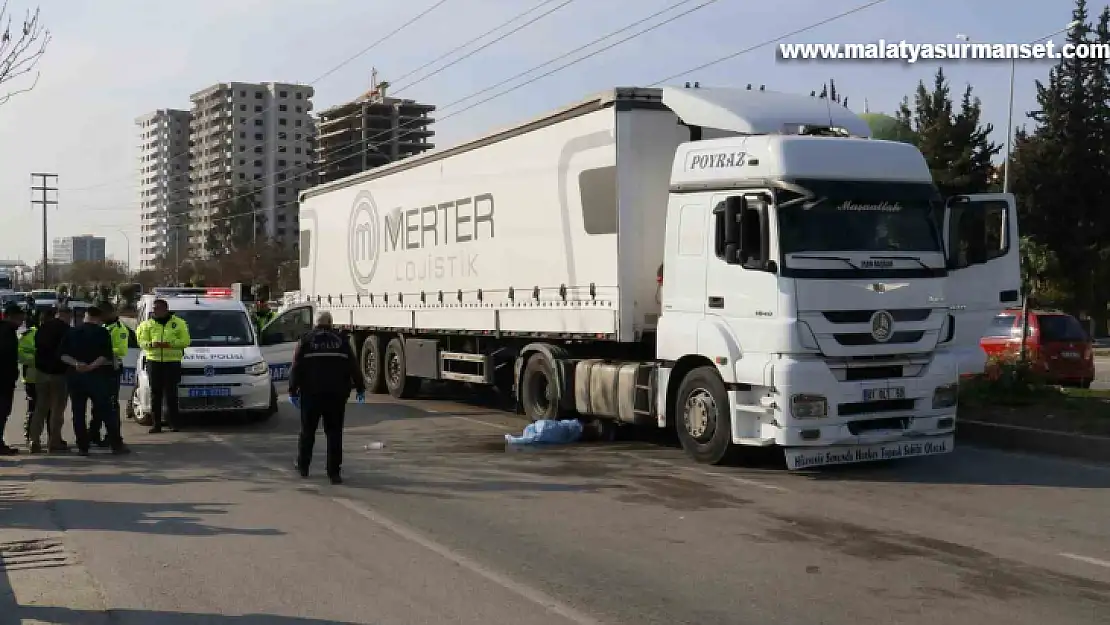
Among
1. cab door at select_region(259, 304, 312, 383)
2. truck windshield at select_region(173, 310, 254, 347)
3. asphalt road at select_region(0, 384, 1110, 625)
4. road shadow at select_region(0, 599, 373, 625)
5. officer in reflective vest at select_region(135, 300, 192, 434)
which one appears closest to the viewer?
road shadow at select_region(0, 599, 373, 625)

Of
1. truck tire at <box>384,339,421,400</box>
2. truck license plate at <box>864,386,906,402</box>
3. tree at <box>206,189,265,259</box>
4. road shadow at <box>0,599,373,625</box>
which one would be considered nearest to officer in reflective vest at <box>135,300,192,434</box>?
truck tire at <box>384,339,421,400</box>

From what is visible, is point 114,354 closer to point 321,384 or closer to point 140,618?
point 321,384

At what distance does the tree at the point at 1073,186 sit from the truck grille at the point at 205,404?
1653 inches

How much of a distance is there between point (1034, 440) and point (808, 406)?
143 inches

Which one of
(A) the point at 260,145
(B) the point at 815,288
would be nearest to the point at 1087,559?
(B) the point at 815,288

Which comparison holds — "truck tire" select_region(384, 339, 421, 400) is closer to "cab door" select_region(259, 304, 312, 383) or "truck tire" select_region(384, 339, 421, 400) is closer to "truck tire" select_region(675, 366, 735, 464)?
"cab door" select_region(259, 304, 312, 383)

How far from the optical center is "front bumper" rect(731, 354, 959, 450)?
1026cm

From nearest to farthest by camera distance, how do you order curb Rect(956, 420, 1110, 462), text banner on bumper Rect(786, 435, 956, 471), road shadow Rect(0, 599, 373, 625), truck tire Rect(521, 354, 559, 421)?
road shadow Rect(0, 599, 373, 625), text banner on bumper Rect(786, 435, 956, 471), curb Rect(956, 420, 1110, 462), truck tire Rect(521, 354, 559, 421)

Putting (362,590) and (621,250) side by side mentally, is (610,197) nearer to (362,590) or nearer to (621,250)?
(621,250)

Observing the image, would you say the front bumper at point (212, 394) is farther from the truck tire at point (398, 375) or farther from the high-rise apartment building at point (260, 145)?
the high-rise apartment building at point (260, 145)

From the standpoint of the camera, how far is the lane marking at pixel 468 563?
6016 millimetres

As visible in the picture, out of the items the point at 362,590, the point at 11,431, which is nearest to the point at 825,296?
the point at 362,590

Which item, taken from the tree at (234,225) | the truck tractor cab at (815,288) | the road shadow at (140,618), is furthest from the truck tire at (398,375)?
the tree at (234,225)

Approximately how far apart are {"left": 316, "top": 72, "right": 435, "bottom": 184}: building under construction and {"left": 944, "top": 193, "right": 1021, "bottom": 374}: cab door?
89.8 metres
